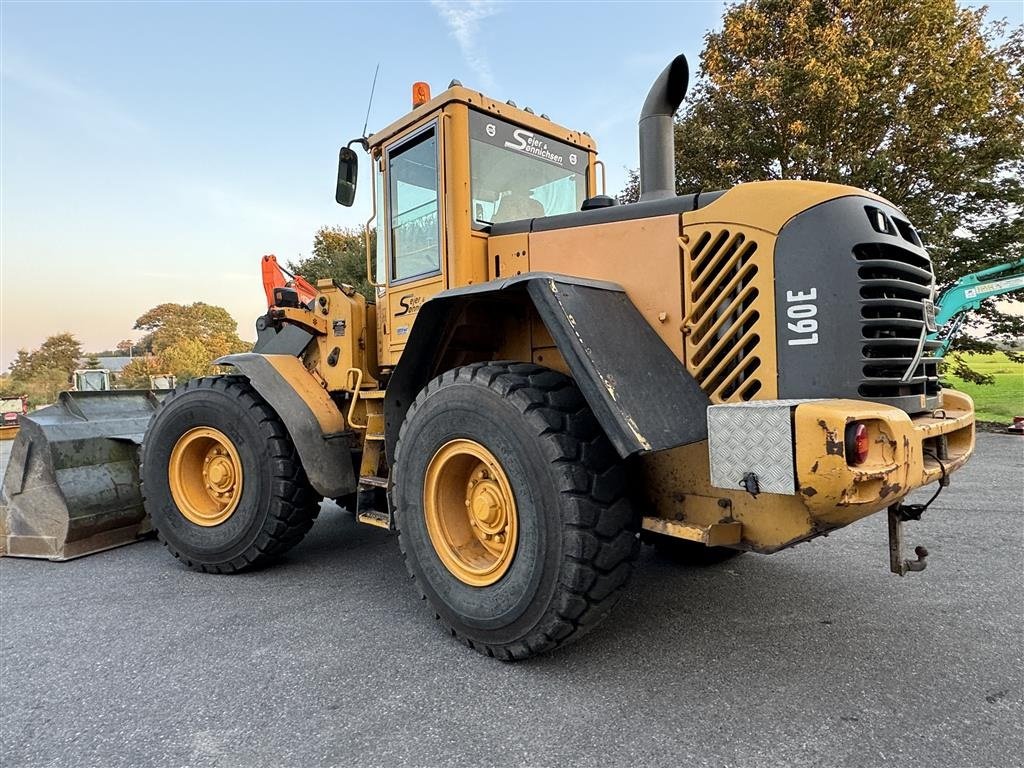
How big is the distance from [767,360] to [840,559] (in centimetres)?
229

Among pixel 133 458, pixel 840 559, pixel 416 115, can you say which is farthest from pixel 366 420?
pixel 840 559

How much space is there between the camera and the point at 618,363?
245 centimetres

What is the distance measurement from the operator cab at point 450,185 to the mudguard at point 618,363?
733 millimetres

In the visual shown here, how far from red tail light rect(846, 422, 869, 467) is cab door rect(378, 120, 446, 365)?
2.23 metres

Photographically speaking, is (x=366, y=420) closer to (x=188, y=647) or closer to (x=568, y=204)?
(x=188, y=647)

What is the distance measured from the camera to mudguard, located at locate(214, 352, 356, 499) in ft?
12.3

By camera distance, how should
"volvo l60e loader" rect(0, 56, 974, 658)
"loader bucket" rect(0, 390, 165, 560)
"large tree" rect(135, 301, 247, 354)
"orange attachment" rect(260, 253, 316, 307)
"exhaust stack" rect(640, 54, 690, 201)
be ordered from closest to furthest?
"volvo l60e loader" rect(0, 56, 974, 658) < "exhaust stack" rect(640, 54, 690, 201) < "loader bucket" rect(0, 390, 165, 560) < "orange attachment" rect(260, 253, 316, 307) < "large tree" rect(135, 301, 247, 354)

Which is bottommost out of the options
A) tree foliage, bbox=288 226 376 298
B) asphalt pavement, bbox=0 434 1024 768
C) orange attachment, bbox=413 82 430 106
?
asphalt pavement, bbox=0 434 1024 768

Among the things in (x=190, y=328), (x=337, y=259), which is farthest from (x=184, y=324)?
(x=337, y=259)

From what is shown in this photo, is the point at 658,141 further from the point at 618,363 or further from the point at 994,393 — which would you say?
the point at 994,393

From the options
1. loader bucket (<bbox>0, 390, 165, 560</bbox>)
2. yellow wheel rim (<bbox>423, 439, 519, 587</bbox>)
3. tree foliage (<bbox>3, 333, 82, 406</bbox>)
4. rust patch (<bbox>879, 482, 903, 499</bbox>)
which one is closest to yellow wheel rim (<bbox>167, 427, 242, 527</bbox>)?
loader bucket (<bbox>0, 390, 165, 560</bbox>)

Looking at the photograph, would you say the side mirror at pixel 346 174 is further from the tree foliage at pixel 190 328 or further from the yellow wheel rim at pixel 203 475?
the tree foliage at pixel 190 328

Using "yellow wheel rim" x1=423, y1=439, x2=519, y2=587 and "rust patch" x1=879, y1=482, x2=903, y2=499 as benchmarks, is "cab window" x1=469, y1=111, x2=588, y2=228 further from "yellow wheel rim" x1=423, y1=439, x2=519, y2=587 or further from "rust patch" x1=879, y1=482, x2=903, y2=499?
"rust patch" x1=879, y1=482, x2=903, y2=499

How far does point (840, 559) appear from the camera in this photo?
3.93 meters
